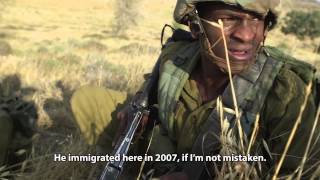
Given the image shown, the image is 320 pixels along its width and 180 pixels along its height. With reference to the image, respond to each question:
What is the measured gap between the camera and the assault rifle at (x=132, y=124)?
2.45 m

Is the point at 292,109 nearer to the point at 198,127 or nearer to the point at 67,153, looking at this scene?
the point at 198,127

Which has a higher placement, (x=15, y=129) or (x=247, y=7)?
(x=247, y=7)

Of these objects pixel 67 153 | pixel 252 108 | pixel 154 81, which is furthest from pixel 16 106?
pixel 252 108

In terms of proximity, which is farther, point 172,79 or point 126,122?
point 126,122

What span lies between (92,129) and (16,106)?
1.80 ft

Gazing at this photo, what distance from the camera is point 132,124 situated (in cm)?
278

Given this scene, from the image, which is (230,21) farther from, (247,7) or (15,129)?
(15,129)

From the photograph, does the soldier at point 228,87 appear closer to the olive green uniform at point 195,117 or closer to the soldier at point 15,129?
the olive green uniform at point 195,117

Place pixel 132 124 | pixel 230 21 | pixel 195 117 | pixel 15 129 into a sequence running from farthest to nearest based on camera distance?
pixel 15 129 < pixel 132 124 < pixel 195 117 < pixel 230 21

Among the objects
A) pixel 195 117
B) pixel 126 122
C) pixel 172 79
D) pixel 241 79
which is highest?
pixel 241 79

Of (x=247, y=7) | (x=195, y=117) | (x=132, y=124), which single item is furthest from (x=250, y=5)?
(x=132, y=124)

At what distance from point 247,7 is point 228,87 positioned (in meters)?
0.36

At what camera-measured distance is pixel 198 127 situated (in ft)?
8.32

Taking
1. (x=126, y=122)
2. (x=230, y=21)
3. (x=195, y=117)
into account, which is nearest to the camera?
(x=230, y=21)
